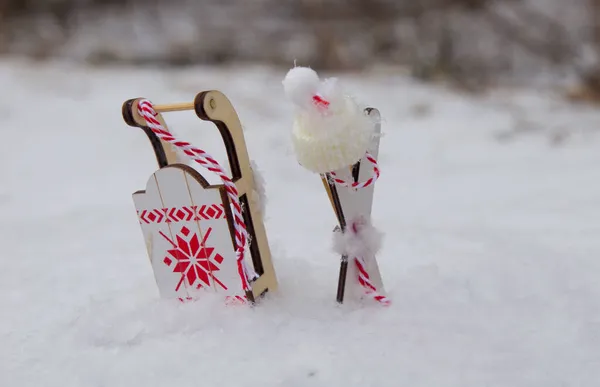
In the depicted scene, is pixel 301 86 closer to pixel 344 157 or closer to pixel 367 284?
pixel 344 157

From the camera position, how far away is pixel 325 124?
4.00 ft

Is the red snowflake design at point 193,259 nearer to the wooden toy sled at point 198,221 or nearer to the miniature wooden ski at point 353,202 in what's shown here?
the wooden toy sled at point 198,221

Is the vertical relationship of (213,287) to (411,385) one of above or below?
above

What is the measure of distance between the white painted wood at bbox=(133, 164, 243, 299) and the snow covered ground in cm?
5

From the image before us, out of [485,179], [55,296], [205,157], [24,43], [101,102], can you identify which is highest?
[24,43]

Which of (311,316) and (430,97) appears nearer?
(311,316)

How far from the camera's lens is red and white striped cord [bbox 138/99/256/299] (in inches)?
50.7

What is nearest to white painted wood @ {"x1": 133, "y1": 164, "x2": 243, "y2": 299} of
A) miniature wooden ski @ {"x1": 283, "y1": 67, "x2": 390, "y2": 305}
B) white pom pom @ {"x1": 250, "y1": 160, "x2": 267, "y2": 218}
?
white pom pom @ {"x1": 250, "y1": 160, "x2": 267, "y2": 218}

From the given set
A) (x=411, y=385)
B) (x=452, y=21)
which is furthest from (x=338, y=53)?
(x=411, y=385)

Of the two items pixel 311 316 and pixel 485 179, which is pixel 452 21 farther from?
pixel 311 316

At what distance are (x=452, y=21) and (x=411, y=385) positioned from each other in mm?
4906

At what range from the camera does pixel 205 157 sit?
1305 mm

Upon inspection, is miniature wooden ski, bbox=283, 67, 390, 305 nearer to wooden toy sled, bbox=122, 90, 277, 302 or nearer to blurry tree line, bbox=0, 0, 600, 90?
wooden toy sled, bbox=122, 90, 277, 302

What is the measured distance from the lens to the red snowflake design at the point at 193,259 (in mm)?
1334
